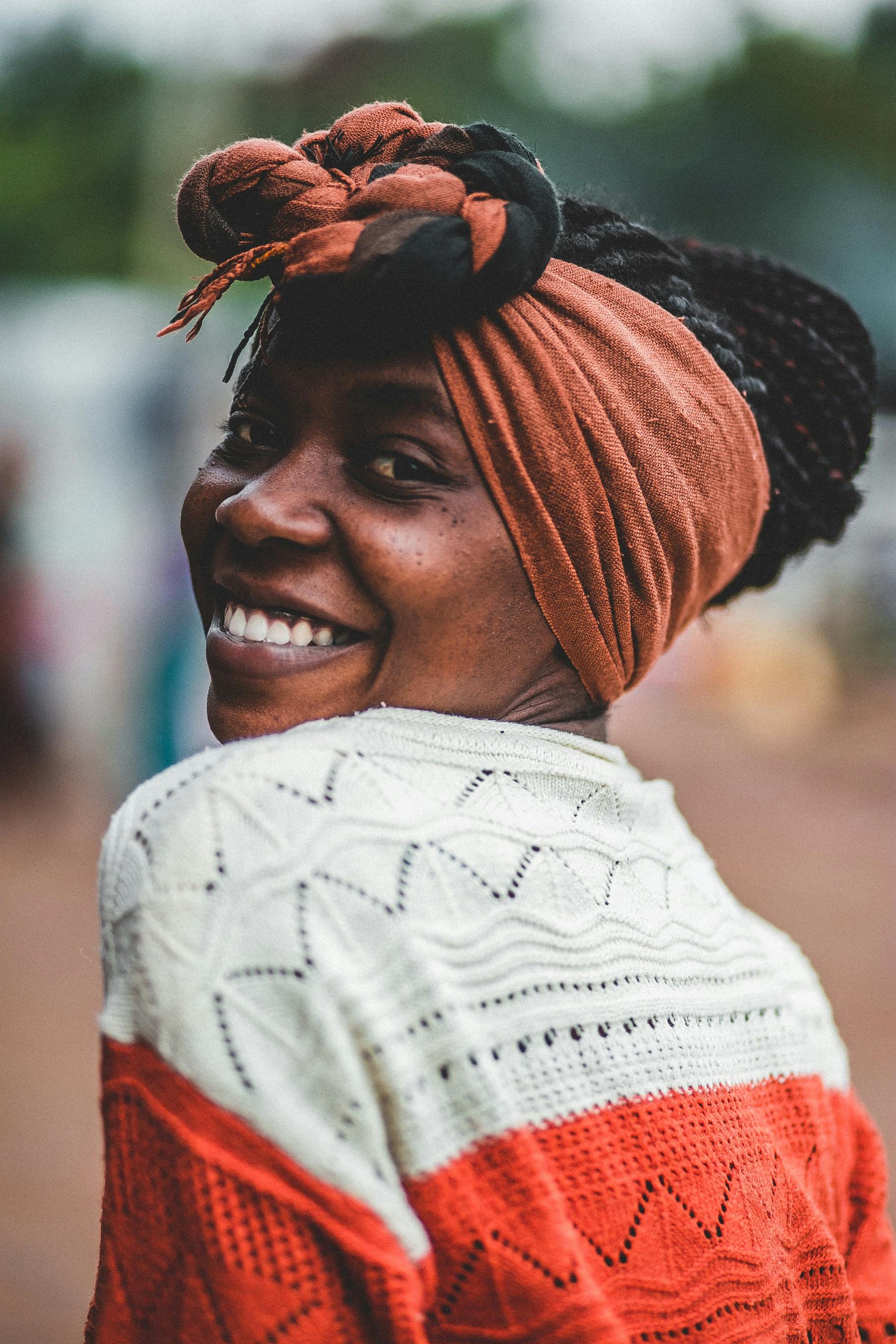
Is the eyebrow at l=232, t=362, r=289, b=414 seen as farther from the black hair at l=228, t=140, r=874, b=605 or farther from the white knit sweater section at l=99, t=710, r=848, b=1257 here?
the white knit sweater section at l=99, t=710, r=848, b=1257

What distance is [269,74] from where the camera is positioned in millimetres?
23609

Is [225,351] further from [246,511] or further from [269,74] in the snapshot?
[269,74]

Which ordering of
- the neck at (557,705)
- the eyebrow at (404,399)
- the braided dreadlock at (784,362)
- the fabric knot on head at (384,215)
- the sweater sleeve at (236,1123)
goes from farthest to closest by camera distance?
the braided dreadlock at (784,362)
the neck at (557,705)
the eyebrow at (404,399)
the fabric knot on head at (384,215)
the sweater sleeve at (236,1123)

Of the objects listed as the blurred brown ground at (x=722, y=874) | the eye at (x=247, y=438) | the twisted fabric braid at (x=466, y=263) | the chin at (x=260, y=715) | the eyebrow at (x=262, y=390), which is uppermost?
the twisted fabric braid at (x=466, y=263)

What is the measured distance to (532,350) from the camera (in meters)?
1.51

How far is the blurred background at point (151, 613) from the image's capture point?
17.7ft

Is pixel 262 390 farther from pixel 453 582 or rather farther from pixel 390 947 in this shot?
pixel 390 947

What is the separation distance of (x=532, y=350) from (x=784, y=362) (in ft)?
2.06

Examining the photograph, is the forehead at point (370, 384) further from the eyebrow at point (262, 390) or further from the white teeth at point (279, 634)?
the white teeth at point (279, 634)

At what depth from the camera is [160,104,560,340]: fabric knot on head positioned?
54.4 inches

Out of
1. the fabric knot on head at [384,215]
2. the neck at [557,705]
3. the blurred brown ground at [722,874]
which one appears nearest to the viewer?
the fabric knot on head at [384,215]

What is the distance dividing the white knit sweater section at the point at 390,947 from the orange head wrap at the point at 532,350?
0.25 metres

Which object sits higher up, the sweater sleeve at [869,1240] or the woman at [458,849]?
the woman at [458,849]

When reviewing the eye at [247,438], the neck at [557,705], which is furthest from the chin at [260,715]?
the eye at [247,438]
